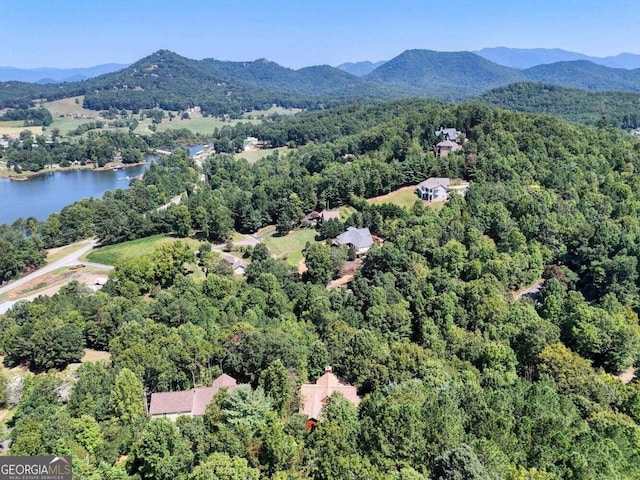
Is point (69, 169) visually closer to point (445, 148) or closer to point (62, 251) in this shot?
point (62, 251)

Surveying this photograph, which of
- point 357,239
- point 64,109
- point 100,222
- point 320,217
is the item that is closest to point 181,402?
point 357,239

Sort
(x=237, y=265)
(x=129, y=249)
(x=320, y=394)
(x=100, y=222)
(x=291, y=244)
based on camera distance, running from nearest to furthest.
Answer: (x=320, y=394), (x=237, y=265), (x=291, y=244), (x=129, y=249), (x=100, y=222)

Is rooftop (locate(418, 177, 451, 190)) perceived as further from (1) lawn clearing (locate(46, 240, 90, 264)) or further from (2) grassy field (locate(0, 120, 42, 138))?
(2) grassy field (locate(0, 120, 42, 138))

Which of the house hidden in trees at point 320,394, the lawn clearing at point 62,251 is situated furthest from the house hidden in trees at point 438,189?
the lawn clearing at point 62,251

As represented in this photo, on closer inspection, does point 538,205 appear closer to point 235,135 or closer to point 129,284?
point 129,284

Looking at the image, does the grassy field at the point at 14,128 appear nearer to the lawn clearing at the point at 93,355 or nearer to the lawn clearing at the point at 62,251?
the lawn clearing at the point at 62,251
